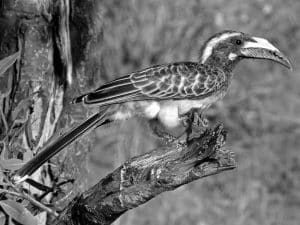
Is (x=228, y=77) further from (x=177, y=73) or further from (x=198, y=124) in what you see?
(x=198, y=124)

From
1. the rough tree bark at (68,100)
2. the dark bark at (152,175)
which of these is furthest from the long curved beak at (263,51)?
the dark bark at (152,175)

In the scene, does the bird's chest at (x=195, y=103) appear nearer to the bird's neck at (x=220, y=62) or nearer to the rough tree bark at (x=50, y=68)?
the bird's neck at (x=220, y=62)

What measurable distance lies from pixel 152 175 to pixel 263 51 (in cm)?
163

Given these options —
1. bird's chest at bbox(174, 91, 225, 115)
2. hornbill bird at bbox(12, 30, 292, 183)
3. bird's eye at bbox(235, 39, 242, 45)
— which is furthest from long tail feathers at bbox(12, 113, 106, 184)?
bird's eye at bbox(235, 39, 242, 45)

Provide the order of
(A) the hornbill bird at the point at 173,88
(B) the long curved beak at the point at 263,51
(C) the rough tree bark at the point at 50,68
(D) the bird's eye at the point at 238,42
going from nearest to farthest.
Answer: (C) the rough tree bark at the point at 50,68
(A) the hornbill bird at the point at 173,88
(B) the long curved beak at the point at 263,51
(D) the bird's eye at the point at 238,42

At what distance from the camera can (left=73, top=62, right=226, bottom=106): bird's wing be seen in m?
3.80

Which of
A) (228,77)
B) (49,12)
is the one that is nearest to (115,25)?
(228,77)

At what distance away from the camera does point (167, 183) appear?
2.89m

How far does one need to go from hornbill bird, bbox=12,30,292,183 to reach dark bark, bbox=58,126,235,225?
47cm

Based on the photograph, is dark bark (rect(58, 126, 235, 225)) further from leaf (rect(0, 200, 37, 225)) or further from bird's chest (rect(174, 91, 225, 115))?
bird's chest (rect(174, 91, 225, 115))

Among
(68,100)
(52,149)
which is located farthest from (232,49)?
(52,149)

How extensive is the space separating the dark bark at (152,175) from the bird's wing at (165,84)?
2.41 ft

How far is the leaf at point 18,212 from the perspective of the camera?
3131mm

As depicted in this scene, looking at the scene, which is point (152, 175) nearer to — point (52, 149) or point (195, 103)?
point (52, 149)
